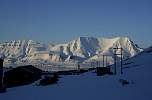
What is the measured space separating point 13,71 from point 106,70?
27.6 metres

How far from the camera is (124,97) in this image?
1282 inches

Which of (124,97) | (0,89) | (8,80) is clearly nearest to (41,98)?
(124,97)

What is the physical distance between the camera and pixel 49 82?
60062mm

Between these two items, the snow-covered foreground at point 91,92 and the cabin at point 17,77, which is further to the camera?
the cabin at point 17,77

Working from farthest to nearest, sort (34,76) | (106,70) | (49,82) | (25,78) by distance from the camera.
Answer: (106,70) < (34,76) < (25,78) < (49,82)

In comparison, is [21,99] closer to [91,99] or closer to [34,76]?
[91,99]

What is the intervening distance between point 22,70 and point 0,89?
18.4 m

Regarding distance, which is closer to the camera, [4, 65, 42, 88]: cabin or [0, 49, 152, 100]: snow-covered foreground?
[0, 49, 152, 100]: snow-covered foreground

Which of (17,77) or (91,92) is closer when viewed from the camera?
(91,92)

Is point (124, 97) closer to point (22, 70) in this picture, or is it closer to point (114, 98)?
point (114, 98)

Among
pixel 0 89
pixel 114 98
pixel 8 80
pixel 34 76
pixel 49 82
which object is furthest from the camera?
A: pixel 34 76

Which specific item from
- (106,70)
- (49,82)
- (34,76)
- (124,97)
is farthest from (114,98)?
(106,70)

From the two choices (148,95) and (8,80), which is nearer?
(148,95)

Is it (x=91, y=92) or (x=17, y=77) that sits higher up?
(x=17, y=77)
